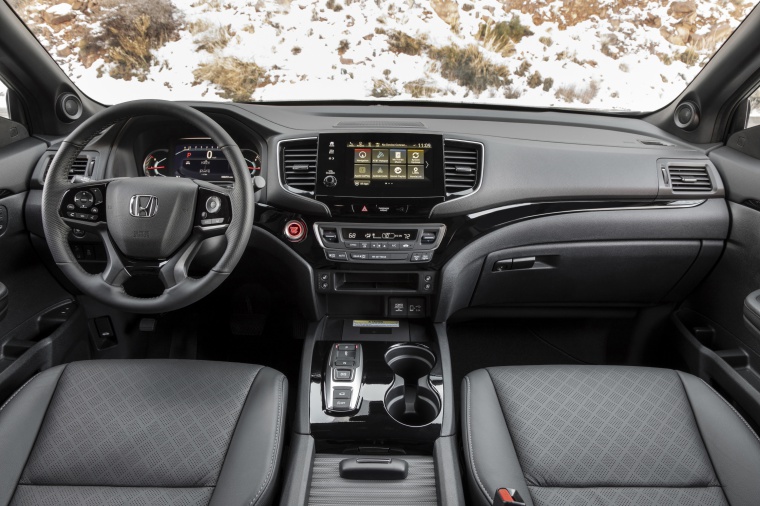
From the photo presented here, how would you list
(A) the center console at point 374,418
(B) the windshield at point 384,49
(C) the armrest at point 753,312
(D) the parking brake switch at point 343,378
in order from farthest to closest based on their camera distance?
1. (B) the windshield at point 384,49
2. (D) the parking brake switch at point 343,378
3. (C) the armrest at point 753,312
4. (A) the center console at point 374,418

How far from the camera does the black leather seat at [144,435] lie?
1287mm

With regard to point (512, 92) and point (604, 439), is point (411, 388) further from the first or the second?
point (512, 92)

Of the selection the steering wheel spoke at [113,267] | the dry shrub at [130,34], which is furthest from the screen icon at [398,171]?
the dry shrub at [130,34]

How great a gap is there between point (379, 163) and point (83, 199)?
0.88 meters

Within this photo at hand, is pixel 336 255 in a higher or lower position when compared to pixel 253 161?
lower

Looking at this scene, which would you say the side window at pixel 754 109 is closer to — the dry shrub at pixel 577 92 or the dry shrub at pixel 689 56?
the dry shrub at pixel 689 56

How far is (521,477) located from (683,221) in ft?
3.84

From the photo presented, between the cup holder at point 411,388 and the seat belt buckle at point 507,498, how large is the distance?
0.48 meters

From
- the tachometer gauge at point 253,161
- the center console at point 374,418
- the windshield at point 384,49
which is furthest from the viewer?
the windshield at point 384,49

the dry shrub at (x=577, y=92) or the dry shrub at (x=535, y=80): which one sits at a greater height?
the dry shrub at (x=535, y=80)

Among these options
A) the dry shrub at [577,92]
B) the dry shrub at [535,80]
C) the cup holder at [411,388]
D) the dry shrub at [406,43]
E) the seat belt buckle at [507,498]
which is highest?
the dry shrub at [406,43]

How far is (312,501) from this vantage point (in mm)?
1483

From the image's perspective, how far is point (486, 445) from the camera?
142 cm

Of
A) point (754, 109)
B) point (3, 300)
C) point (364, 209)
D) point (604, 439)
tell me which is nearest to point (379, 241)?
point (364, 209)
